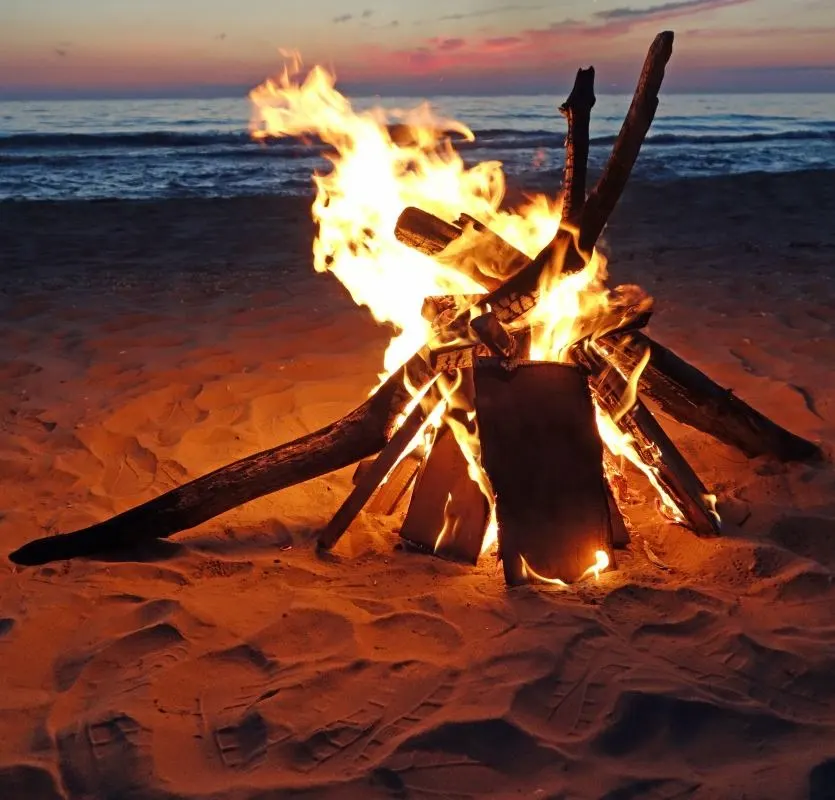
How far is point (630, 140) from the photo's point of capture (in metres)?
2.97

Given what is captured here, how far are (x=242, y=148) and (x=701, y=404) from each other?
756 inches

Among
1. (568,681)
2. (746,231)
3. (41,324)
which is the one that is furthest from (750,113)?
(568,681)

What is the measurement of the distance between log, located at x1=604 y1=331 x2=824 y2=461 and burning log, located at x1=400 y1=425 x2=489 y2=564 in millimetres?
833

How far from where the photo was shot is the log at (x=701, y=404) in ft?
11.7

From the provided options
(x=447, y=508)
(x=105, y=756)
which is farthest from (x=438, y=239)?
(x=105, y=756)

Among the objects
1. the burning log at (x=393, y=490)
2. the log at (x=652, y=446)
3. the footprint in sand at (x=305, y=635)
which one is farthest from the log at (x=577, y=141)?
the footprint in sand at (x=305, y=635)

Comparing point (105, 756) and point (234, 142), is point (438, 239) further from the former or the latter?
point (234, 142)

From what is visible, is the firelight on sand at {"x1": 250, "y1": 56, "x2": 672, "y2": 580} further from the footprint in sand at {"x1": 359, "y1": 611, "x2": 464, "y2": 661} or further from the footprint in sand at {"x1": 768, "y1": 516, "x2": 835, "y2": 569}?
the footprint in sand at {"x1": 359, "y1": 611, "x2": 464, "y2": 661}

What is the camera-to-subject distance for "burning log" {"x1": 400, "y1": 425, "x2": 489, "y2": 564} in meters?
3.34

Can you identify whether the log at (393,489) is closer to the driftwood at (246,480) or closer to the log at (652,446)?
the driftwood at (246,480)

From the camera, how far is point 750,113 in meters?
33.7

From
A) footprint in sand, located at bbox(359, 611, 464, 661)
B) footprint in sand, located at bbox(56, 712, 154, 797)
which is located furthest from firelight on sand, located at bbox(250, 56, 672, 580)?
footprint in sand, located at bbox(56, 712, 154, 797)

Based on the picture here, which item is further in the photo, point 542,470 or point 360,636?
point 542,470

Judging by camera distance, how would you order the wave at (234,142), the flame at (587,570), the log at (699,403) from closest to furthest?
the flame at (587,570) < the log at (699,403) < the wave at (234,142)
